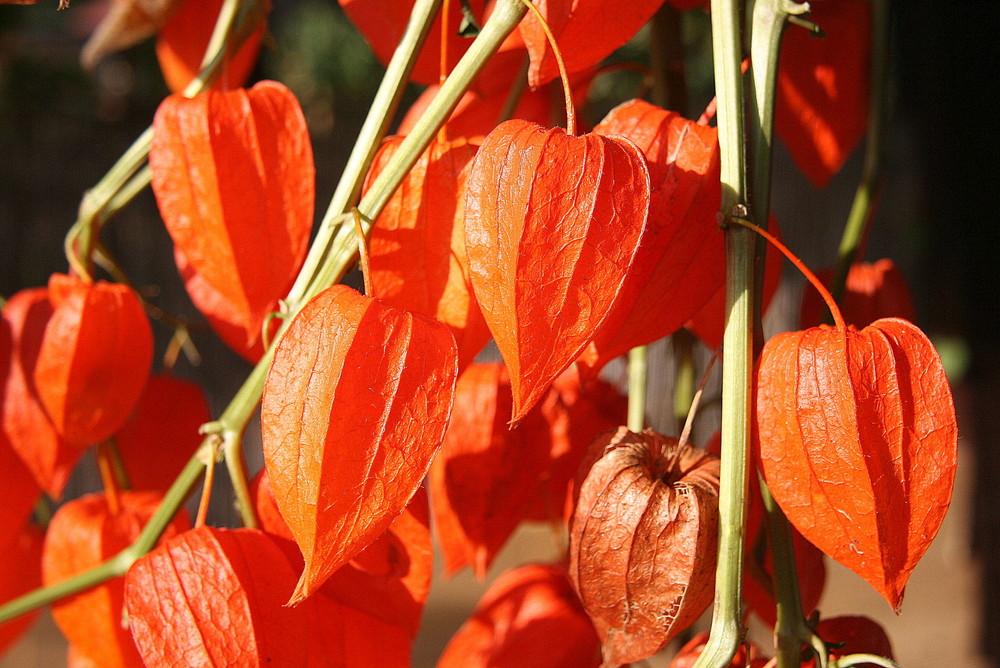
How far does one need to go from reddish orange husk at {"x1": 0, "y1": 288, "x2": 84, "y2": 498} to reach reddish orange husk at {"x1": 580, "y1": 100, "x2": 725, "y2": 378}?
0.31m

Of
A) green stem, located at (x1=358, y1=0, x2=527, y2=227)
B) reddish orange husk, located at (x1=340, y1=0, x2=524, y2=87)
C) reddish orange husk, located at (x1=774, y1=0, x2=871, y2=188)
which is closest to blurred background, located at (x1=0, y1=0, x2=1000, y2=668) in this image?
reddish orange husk, located at (x1=774, y1=0, x2=871, y2=188)

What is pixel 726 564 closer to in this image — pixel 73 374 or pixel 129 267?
pixel 73 374

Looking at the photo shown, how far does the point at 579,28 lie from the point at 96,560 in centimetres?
33

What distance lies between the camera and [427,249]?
1.14 feet

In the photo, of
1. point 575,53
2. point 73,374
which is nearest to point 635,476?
point 575,53

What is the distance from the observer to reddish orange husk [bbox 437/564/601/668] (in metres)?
0.45

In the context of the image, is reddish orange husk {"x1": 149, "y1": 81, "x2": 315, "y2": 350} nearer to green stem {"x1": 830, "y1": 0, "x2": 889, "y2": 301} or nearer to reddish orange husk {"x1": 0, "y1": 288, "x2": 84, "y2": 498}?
reddish orange husk {"x1": 0, "y1": 288, "x2": 84, "y2": 498}

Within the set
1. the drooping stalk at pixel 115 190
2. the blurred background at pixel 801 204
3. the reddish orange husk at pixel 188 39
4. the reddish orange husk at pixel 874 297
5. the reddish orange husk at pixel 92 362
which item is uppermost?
the reddish orange husk at pixel 188 39

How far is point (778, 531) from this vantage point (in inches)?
13.4

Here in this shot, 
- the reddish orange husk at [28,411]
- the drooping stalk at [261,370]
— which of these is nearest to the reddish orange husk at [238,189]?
the drooping stalk at [261,370]

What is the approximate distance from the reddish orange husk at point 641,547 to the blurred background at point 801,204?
4.54ft

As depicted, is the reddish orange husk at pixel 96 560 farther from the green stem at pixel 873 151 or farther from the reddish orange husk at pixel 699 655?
the green stem at pixel 873 151

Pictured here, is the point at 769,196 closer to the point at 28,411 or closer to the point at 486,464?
the point at 486,464

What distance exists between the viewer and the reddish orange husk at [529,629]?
446 mm
